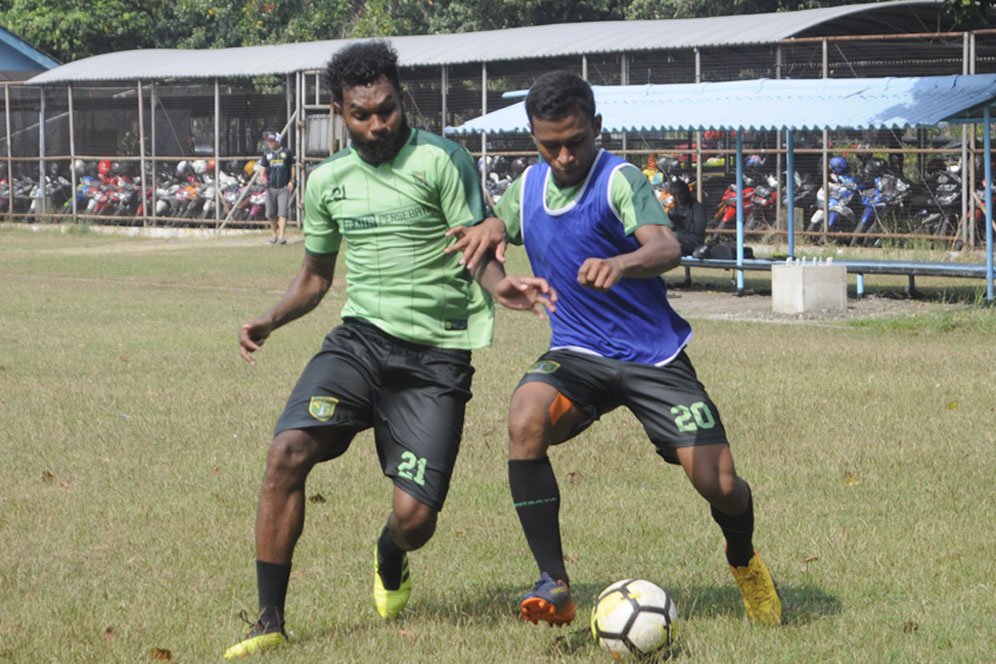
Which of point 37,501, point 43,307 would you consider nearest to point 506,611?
point 37,501

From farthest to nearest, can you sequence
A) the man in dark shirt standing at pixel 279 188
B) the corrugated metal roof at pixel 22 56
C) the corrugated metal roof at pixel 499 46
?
the corrugated metal roof at pixel 22 56 < the man in dark shirt standing at pixel 279 188 < the corrugated metal roof at pixel 499 46

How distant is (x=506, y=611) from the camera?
5715 millimetres

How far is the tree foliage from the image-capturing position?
42.5 meters

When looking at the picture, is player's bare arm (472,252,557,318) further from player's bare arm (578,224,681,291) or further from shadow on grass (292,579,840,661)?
shadow on grass (292,579,840,661)

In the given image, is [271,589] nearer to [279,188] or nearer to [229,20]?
[279,188]

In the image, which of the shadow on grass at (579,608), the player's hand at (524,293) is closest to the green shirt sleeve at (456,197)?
the player's hand at (524,293)

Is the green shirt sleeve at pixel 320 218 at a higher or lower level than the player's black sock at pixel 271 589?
higher

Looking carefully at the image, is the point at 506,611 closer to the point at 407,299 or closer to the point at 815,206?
the point at 407,299

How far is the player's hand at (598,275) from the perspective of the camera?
4875 millimetres

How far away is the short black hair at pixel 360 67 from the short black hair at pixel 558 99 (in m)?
0.47

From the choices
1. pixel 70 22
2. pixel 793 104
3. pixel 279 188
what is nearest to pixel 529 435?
pixel 793 104

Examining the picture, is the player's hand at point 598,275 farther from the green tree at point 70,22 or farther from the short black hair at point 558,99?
the green tree at point 70,22

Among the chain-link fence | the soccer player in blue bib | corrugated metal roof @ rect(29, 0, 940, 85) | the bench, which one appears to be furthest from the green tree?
the soccer player in blue bib

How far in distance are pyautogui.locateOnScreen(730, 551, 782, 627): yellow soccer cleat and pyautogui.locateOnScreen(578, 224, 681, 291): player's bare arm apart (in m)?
1.12
